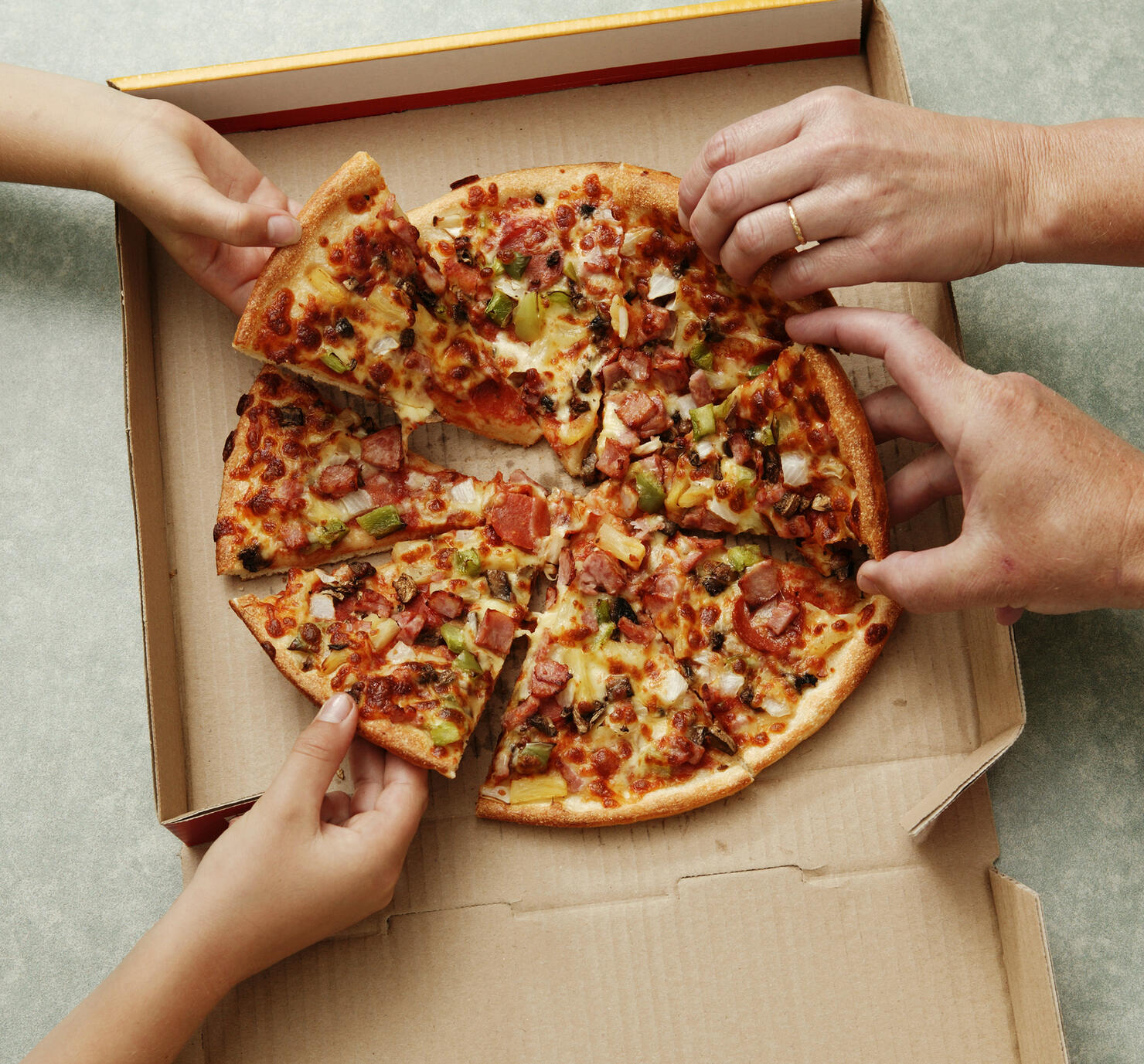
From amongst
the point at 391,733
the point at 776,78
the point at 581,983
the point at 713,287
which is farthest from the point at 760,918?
the point at 776,78

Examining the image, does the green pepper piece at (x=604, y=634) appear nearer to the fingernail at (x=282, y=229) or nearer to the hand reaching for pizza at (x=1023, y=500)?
the hand reaching for pizza at (x=1023, y=500)

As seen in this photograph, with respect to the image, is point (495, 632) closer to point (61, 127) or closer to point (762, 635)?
point (762, 635)

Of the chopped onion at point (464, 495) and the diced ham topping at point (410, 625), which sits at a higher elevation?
the chopped onion at point (464, 495)

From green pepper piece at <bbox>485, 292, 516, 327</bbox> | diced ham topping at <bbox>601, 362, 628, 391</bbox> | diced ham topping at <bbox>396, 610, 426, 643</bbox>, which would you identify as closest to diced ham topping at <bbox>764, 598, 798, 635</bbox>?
diced ham topping at <bbox>601, 362, 628, 391</bbox>

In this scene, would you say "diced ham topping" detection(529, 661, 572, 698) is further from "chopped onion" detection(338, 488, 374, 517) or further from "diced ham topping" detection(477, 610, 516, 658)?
"chopped onion" detection(338, 488, 374, 517)

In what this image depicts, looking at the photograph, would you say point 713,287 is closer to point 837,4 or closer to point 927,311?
point 927,311

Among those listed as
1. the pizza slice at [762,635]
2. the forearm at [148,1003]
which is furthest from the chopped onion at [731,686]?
the forearm at [148,1003]
